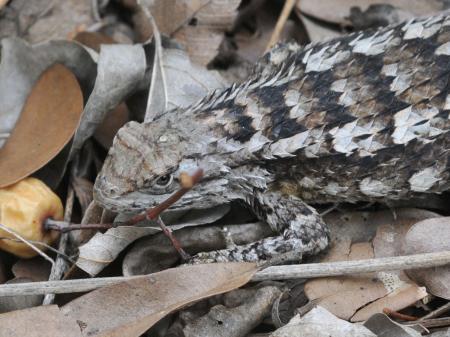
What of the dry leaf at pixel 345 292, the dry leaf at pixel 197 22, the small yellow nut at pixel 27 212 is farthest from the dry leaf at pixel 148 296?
the dry leaf at pixel 197 22

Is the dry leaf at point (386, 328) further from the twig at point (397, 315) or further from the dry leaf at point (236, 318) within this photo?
the dry leaf at point (236, 318)

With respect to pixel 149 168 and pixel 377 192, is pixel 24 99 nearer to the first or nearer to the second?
pixel 149 168

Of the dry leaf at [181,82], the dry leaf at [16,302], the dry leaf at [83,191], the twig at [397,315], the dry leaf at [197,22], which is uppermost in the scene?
the dry leaf at [197,22]

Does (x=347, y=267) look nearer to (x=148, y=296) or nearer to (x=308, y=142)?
(x=308, y=142)

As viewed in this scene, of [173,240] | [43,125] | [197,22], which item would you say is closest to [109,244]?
[173,240]

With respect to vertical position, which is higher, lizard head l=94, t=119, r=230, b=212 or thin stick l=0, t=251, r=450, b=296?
lizard head l=94, t=119, r=230, b=212

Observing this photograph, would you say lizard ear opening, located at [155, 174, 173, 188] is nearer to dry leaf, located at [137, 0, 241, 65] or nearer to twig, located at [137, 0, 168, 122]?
twig, located at [137, 0, 168, 122]

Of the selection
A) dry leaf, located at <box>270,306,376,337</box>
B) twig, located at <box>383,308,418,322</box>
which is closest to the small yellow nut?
dry leaf, located at <box>270,306,376,337</box>
